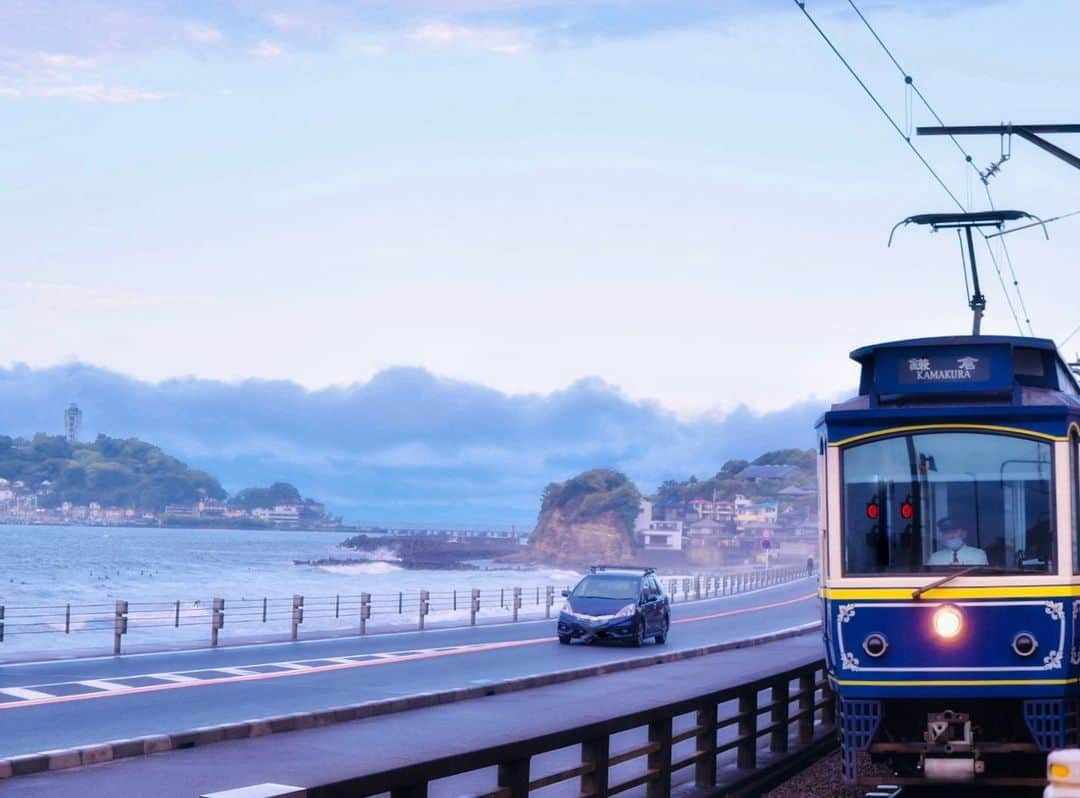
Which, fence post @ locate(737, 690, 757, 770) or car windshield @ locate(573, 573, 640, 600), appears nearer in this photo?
fence post @ locate(737, 690, 757, 770)

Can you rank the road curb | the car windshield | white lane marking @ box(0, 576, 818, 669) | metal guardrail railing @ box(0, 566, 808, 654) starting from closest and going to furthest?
the road curb < white lane marking @ box(0, 576, 818, 669) < metal guardrail railing @ box(0, 566, 808, 654) < the car windshield

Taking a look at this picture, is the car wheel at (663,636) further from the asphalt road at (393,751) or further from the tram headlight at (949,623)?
the tram headlight at (949,623)

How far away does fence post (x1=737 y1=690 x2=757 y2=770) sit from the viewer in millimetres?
14188

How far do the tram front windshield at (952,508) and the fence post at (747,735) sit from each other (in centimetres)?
276

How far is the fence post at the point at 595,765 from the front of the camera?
400 inches

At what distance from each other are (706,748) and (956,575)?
107 inches

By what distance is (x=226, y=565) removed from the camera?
181 metres

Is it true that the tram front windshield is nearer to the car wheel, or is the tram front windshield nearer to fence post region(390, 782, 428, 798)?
fence post region(390, 782, 428, 798)

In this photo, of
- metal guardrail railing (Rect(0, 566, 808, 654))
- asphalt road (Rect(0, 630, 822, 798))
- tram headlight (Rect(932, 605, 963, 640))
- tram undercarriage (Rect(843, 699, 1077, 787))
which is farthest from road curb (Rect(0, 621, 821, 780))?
metal guardrail railing (Rect(0, 566, 808, 654))

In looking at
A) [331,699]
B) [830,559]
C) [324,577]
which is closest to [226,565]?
[324,577]

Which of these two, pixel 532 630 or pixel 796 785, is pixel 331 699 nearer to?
pixel 796 785

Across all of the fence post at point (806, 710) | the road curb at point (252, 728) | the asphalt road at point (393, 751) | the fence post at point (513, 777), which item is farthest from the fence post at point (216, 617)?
the fence post at point (513, 777)

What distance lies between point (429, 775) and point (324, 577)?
16726 cm

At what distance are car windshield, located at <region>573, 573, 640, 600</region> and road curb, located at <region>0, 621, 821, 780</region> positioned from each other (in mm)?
10344
